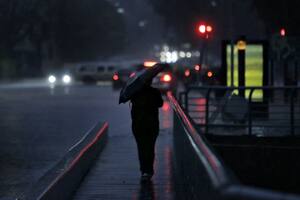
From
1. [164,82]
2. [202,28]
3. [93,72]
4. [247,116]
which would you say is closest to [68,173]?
[247,116]

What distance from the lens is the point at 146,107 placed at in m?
13.9

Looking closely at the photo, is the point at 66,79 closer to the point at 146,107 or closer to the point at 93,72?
the point at 93,72

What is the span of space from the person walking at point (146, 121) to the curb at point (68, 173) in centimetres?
89

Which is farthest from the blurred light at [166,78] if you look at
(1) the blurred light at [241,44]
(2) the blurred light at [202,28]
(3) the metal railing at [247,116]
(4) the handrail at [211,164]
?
(4) the handrail at [211,164]

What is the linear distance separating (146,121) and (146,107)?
20 cm

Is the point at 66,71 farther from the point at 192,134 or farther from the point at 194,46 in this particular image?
the point at 192,134

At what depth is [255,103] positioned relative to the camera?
23.6 meters

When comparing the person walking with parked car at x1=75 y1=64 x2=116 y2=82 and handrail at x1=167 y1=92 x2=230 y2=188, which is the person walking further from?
parked car at x1=75 y1=64 x2=116 y2=82

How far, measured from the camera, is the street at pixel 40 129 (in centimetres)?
1595

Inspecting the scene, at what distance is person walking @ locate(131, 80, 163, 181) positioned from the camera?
1390cm

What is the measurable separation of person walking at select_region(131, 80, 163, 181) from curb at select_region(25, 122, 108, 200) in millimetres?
888

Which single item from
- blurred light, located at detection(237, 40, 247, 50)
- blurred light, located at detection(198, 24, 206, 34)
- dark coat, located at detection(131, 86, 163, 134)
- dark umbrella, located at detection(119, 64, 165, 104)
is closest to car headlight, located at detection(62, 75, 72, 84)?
blurred light, located at detection(198, 24, 206, 34)

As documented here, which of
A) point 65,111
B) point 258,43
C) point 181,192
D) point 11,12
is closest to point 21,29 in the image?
point 11,12

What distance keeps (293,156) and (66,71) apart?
202ft
